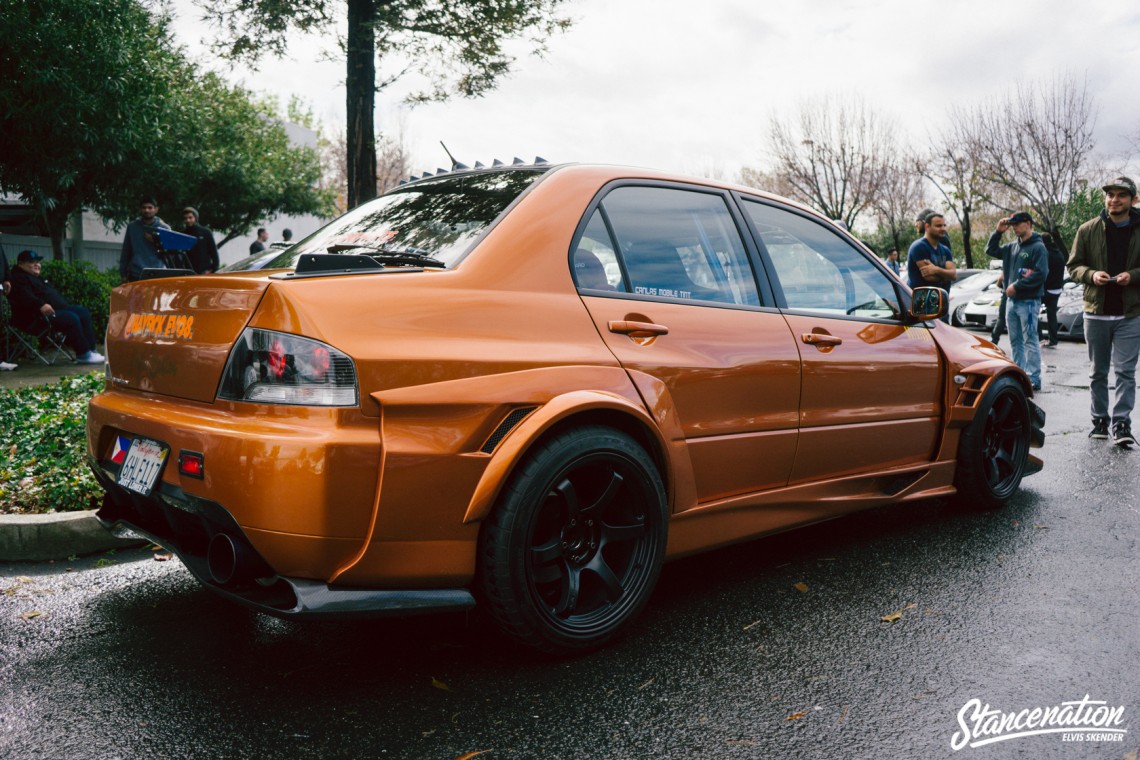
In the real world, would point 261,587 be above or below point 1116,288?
below

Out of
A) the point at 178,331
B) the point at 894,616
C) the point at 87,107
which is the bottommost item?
the point at 894,616

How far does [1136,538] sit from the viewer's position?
13.8 feet

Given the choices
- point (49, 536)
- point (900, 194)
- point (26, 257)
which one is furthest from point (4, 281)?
point (900, 194)

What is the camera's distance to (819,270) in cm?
393

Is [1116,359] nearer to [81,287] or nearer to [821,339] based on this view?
[821,339]

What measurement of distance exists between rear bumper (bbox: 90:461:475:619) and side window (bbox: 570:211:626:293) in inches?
43.5

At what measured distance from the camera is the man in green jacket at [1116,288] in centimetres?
649

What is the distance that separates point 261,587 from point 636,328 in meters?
1.43

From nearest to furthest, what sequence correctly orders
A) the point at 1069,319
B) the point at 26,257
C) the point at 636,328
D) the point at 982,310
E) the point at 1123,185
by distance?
the point at 636,328
the point at 1123,185
the point at 26,257
the point at 1069,319
the point at 982,310

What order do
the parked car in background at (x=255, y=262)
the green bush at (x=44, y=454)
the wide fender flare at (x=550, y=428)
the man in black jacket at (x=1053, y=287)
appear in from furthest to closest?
1. the man in black jacket at (x=1053, y=287)
2. the green bush at (x=44, y=454)
3. the parked car in background at (x=255, y=262)
4. the wide fender flare at (x=550, y=428)

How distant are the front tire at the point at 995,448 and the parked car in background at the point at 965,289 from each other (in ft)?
50.1

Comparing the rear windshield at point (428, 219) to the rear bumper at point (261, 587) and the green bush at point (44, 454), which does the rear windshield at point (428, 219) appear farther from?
the green bush at point (44, 454)

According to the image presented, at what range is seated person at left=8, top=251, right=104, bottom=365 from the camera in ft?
34.1

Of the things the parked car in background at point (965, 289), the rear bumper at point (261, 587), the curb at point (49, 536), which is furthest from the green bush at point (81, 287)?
the parked car in background at point (965, 289)
